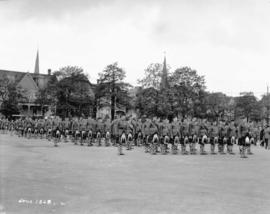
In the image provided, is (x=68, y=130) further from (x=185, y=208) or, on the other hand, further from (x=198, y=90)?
(x=198, y=90)

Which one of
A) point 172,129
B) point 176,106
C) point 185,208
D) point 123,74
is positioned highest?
point 123,74

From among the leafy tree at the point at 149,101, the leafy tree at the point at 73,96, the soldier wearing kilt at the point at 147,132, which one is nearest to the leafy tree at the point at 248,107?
the leafy tree at the point at 149,101

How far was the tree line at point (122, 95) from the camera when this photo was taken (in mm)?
73500

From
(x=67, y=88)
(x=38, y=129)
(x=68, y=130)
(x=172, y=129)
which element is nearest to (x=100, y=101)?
(x=67, y=88)

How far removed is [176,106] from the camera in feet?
242

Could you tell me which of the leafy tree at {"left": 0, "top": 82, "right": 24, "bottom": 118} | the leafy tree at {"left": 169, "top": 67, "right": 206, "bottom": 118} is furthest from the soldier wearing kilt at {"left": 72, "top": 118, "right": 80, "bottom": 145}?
the leafy tree at {"left": 0, "top": 82, "right": 24, "bottom": 118}

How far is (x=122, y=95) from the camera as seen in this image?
8119 centimetres

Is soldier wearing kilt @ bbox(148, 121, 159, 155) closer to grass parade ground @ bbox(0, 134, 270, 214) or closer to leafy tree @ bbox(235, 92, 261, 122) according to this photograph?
grass parade ground @ bbox(0, 134, 270, 214)

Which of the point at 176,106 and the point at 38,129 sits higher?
the point at 176,106

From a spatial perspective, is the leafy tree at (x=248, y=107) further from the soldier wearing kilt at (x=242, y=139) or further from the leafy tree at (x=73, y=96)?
the soldier wearing kilt at (x=242, y=139)

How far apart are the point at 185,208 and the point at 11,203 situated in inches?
135

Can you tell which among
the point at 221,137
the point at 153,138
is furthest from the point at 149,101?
the point at 153,138

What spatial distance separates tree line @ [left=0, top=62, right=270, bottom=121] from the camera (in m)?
73.5

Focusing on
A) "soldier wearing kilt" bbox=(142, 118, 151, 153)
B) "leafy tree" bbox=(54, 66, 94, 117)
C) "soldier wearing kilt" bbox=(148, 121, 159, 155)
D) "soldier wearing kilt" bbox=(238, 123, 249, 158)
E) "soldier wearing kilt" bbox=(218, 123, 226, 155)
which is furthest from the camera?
"leafy tree" bbox=(54, 66, 94, 117)
